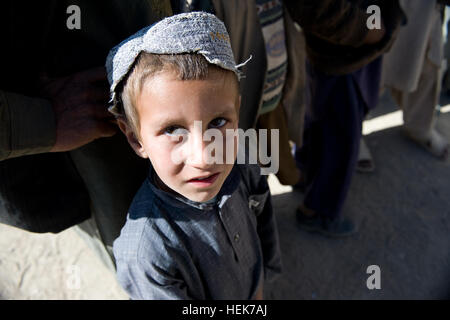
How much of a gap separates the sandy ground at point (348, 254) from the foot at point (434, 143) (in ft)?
0.60

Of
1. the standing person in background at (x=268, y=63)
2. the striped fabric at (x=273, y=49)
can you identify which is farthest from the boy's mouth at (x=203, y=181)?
the striped fabric at (x=273, y=49)

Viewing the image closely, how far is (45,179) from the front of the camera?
4.05 feet

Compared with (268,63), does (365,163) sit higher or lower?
lower

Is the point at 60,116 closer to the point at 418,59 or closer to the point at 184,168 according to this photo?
the point at 184,168

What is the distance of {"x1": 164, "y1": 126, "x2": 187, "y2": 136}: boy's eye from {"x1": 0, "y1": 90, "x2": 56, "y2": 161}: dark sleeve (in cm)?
35

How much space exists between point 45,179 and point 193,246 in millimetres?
562

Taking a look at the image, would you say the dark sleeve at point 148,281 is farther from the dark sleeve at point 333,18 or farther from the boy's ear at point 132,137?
the dark sleeve at point 333,18

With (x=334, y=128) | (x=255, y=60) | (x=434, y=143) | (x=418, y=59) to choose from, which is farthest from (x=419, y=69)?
(x=255, y=60)

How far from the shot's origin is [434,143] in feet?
10.1

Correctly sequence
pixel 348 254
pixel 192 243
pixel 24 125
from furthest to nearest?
1. pixel 348 254
2. pixel 192 243
3. pixel 24 125

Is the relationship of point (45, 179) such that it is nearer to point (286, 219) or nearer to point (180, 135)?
point (180, 135)

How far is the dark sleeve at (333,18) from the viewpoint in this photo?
1.45 metres

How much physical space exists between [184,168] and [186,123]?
127 mm

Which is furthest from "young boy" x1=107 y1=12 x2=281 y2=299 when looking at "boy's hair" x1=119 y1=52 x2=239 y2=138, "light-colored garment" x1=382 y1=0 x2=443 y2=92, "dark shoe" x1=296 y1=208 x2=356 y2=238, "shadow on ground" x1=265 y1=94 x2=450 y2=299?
"light-colored garment" x1=382 y1=0 x2=443 y2=92
